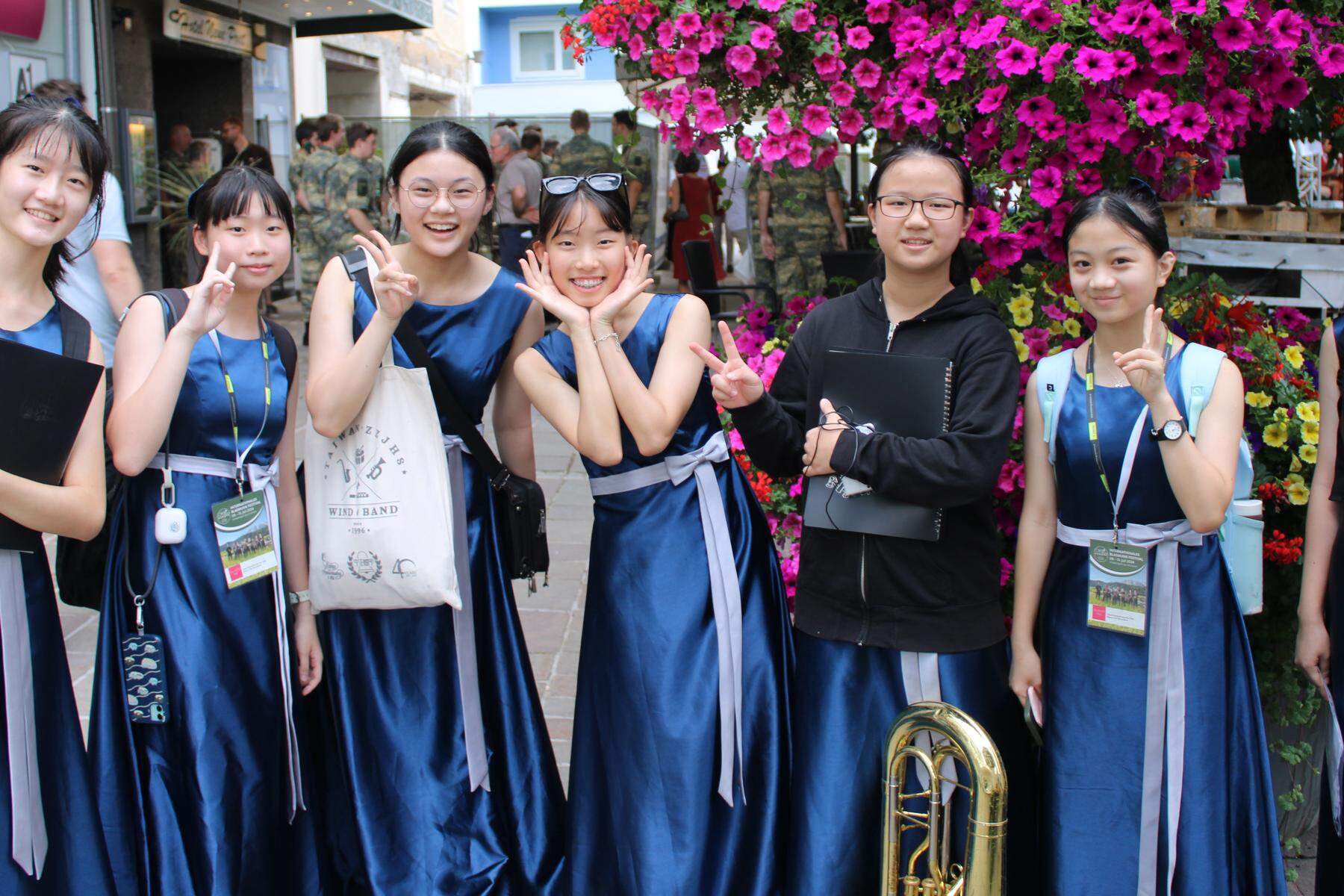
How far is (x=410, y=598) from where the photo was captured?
2.51m

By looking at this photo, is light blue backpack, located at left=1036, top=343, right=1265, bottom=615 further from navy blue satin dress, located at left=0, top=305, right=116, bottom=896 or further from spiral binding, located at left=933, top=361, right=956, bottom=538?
navy blue satin dress, located at left=0, top=305, right=116, bottom=896

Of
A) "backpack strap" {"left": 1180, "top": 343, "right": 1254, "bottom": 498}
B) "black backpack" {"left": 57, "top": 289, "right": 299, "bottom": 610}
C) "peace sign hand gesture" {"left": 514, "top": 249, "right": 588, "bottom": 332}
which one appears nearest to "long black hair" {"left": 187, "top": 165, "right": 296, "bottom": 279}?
"black backpack" {"left": 57, "top": 289, "right": 299, "bottom": 610}

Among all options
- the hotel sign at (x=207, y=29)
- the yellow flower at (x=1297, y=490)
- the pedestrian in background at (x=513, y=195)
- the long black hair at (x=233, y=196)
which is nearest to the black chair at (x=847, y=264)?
the yellow flower at (x=1297, y=490)

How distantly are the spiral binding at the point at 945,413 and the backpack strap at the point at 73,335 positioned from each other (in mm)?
1581

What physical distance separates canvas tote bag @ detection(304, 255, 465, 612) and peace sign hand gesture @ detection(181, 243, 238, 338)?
30 cm

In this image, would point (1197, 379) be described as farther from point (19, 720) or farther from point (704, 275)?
point (704, 275)

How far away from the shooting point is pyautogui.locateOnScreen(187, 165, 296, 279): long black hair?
2.50m

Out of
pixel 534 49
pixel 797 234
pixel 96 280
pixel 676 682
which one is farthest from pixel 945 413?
pixel 534 49

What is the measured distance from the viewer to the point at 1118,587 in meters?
2.32

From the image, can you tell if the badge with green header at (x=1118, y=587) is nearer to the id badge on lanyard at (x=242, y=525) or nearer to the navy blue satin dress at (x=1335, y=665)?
the navy blue satin dress at (x=1335, y=665)

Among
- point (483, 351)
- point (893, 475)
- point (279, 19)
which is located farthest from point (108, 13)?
point (893, 475)

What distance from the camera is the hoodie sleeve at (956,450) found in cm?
223

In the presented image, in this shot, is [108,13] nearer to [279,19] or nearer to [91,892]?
[279,19]

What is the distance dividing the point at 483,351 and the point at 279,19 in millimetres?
12104
